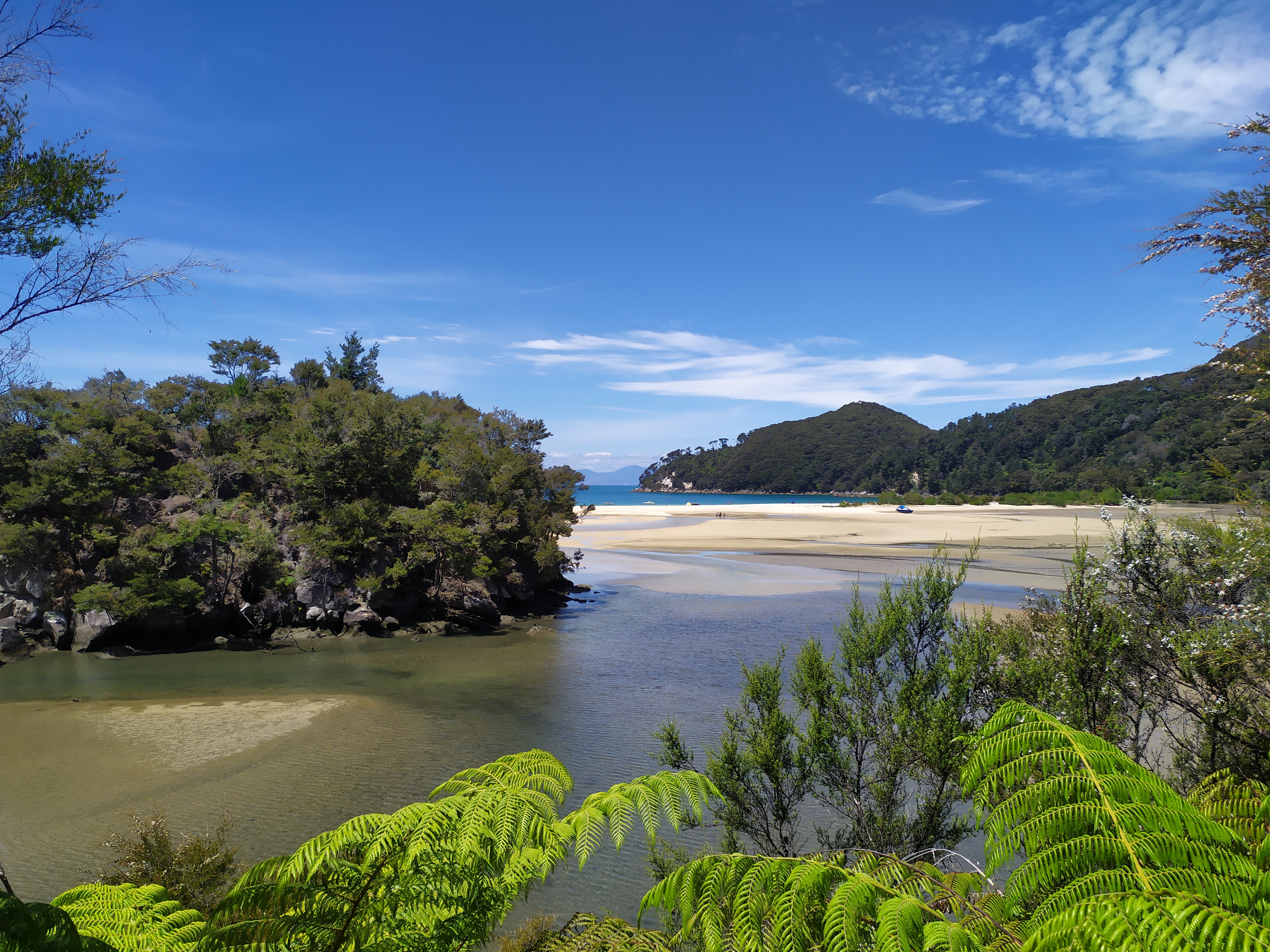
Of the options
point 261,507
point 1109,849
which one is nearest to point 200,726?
point 261,507

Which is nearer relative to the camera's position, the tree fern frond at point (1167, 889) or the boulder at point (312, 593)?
the tree fern frond at point (1167, 889)

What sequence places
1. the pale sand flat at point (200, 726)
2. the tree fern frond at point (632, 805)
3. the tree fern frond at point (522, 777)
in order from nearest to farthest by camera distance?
the tree fern frond at point (632, 805)
the tree fern frond at point (522, 777)
the pale sand flat at point (200, 726)

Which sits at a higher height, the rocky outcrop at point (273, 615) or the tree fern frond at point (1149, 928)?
the tree fern frond at point (1149, 928)

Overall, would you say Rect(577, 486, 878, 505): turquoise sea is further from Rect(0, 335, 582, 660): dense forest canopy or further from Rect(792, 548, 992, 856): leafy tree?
Rect(792, 548, 992, 856): leafy tree

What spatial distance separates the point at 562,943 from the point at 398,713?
1576 cm

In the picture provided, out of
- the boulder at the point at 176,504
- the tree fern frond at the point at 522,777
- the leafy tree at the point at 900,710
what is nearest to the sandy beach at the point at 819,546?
the leafy tree at the point at 900,710

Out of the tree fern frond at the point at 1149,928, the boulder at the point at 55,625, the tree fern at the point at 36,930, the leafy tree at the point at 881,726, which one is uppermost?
the tree fern frond at the point at 1149,928

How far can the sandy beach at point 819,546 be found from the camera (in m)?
39.4

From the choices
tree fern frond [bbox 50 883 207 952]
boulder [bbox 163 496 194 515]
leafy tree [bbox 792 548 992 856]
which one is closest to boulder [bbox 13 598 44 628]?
boulder [bbox 163 496 194 515]

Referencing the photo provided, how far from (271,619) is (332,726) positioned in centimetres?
1357

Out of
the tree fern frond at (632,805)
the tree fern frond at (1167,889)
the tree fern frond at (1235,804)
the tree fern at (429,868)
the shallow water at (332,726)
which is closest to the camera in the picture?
the tree fern frond at (1167,889)

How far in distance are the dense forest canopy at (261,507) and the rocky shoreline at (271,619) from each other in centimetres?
10

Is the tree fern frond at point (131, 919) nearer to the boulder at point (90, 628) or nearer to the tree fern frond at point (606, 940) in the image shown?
the tree fern frond at point (606, 940)

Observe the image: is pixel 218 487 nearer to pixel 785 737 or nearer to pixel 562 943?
pixel 785 737
